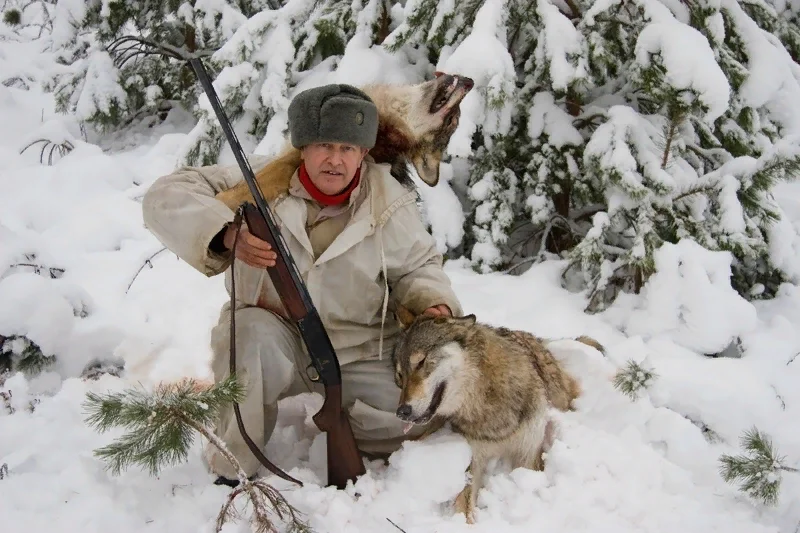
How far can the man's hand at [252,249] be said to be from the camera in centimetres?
233

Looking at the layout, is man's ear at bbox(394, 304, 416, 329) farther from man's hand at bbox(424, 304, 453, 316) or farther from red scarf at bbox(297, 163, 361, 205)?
red scarf at bbox(297, 163, 361, 205)

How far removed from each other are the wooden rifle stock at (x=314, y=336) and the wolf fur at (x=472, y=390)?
0.30 metres

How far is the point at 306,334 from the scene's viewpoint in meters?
2.43

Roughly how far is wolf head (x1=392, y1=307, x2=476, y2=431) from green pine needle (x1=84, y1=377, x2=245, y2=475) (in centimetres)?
91

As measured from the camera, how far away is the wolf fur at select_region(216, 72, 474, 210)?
306 cm

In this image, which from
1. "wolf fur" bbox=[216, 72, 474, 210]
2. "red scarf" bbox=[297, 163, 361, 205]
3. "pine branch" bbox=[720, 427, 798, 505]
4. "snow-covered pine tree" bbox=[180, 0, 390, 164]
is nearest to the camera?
"pine branch" bbox=[720, 427, 798, 505]

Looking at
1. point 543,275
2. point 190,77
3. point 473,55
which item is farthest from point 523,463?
point 190,77

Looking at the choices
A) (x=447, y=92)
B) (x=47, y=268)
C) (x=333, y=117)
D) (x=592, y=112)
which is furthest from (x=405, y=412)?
(x=592, y=112)

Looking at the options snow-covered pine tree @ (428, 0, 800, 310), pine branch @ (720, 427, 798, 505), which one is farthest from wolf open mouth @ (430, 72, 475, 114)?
pine branch @ (720, 427, 798, 505)

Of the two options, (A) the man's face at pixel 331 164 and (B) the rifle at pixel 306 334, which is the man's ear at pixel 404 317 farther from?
(A) the man's face at pixel 331 164

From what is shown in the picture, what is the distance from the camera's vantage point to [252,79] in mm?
4984

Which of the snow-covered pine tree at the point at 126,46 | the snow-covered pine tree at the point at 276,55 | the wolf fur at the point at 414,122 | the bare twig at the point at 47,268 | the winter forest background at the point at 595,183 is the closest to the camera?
the wolf fur at the point at 414,122

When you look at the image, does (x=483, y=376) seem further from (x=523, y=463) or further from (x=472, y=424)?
(x=523, y=463)

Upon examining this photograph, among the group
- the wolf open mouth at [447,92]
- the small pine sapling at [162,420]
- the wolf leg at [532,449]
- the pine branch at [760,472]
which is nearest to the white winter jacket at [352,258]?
the wolf open mouth at [447,92]
